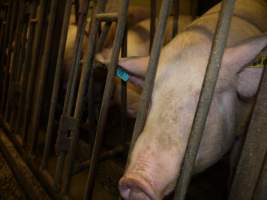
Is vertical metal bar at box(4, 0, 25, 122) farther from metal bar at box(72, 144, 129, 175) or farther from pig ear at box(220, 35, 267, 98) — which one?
pig ear at box(220, 35, 267, 98)

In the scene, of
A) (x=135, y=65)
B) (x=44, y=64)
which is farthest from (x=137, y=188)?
(x=44, y=64)

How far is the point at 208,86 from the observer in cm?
119

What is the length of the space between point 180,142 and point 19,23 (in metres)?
3.01

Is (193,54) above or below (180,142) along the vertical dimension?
above

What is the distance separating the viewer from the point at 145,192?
1.31m

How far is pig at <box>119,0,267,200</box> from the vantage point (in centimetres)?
138

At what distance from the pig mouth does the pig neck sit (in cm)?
3

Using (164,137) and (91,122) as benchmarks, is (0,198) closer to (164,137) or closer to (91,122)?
(91,122)

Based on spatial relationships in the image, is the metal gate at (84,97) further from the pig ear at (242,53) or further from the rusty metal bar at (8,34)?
the pig ear at (242,53)

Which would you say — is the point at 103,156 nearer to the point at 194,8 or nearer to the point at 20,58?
the point at 20,58

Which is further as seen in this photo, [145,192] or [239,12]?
[239,12]

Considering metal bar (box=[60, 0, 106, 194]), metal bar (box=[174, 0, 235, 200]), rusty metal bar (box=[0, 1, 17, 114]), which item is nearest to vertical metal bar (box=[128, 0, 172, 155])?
metal bar (box=[174, 0, 235, 200])

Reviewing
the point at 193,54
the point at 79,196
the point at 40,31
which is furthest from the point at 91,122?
the point at 193,54

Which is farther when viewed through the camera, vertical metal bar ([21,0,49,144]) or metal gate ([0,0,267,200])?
vertical metal bar ([21,0,49,144])
